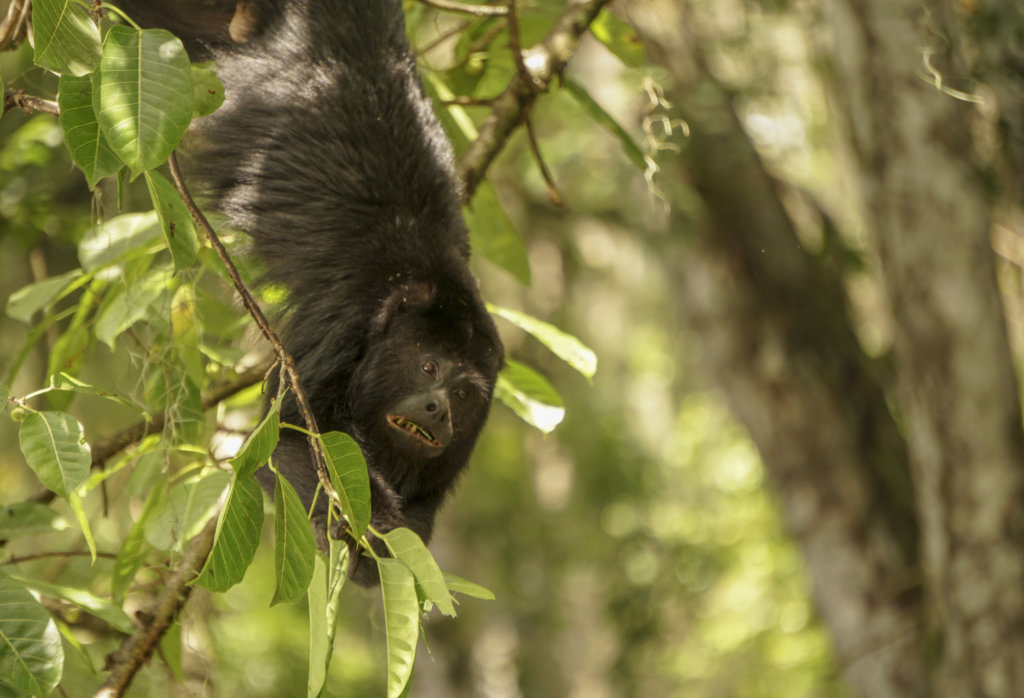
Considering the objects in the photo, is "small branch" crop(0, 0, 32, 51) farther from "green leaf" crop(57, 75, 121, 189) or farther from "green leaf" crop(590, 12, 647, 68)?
"green leaf" crop(590, 12, 647, 68)

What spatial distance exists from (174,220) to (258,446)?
1.59 feet

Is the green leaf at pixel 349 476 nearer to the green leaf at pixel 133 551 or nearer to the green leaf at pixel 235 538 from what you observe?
the green leaf at pixel 235 538

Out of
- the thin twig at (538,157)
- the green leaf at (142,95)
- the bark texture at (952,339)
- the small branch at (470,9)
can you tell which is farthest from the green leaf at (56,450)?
the bark texture at (952,339)

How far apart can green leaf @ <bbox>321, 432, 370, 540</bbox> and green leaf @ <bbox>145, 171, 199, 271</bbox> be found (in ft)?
1.41

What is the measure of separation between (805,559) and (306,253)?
385 cm

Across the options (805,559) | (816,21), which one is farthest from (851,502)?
(816,21)

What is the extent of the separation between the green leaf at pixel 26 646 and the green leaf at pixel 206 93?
0.83 metres

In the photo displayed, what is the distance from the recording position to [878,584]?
17.6ft

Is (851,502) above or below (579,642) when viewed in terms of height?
above

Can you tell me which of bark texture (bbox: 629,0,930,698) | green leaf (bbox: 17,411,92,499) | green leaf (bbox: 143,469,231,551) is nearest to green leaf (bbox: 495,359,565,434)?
green leaf (bbox: 143,469,231,551)

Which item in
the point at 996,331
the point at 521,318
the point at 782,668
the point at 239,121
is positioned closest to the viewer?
the point at 521,318

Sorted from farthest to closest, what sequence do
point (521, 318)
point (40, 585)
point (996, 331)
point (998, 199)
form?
1. point (998, 199)
2. point (996, 331)
3. point (521, 318)
4. point (40, 585)

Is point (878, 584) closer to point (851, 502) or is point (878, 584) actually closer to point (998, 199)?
point (851, 502)

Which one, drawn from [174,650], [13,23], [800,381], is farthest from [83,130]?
[800,381]
